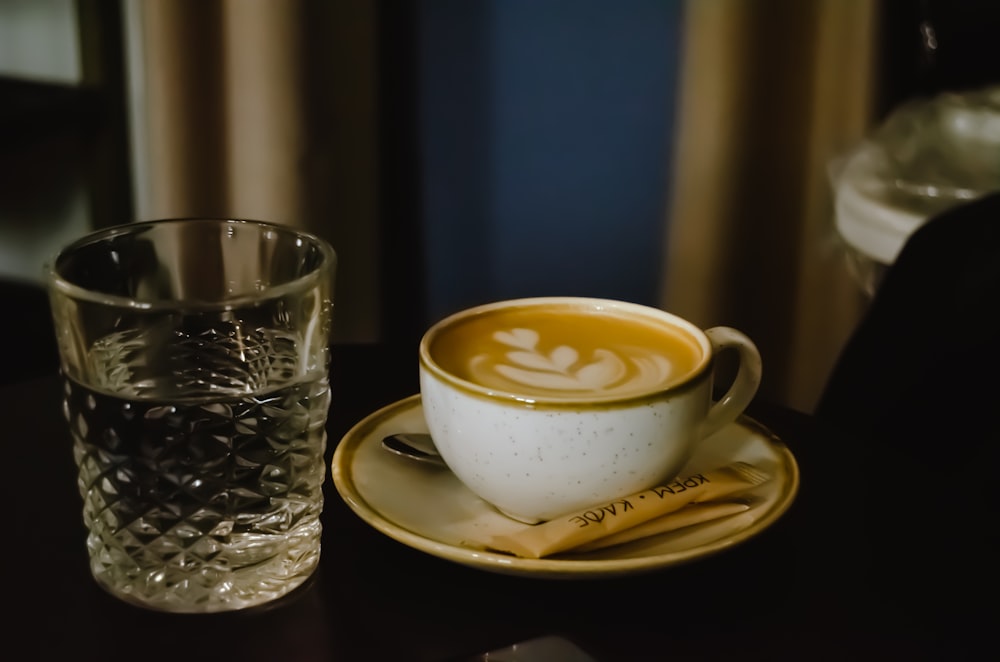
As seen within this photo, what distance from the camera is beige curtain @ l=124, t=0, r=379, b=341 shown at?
1105 mm

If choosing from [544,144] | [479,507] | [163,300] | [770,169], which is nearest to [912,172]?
[770,169]

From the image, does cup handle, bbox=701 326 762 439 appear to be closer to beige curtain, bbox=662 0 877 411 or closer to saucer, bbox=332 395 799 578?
saucer, bbox=332 395 799 578

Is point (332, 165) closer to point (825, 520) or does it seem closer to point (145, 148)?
point (145, 148)

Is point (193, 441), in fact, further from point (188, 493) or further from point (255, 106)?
point (255, 106)

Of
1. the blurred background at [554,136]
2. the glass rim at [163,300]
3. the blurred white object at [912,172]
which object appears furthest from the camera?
the blurred background at [554,136]

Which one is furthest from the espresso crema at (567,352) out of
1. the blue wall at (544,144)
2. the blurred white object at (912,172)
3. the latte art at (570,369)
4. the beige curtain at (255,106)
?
the blue wall at (544,144)

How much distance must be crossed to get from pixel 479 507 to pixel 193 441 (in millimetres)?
141

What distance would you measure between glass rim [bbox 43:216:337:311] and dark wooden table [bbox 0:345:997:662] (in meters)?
0.13

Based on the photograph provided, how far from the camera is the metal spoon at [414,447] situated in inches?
22.5

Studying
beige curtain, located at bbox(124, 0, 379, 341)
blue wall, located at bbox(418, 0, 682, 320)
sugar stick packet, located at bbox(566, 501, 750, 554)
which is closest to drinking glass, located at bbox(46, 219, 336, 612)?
sugar stick packet, located at bbox(566, 501, 750, 554)

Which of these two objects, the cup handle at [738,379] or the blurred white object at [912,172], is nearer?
the cup handle at [738,379]

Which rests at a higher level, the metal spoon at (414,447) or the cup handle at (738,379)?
the cup handle at (738,379)

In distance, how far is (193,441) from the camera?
0.47 m

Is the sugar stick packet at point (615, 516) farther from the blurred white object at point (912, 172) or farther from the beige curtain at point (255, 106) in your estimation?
the beige curtain at point (255, 106)
